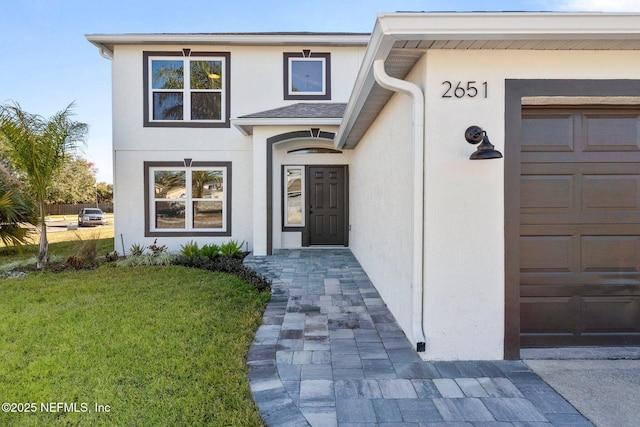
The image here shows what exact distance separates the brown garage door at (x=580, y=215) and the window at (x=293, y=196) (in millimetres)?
6631

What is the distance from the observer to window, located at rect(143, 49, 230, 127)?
8.74 meters

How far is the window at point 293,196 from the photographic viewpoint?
926 centimetres

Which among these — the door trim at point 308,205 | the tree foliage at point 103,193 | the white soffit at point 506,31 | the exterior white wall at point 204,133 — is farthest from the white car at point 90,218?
the tree foliage at point 103,193

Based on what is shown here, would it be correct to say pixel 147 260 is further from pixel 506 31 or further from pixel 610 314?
pixel 610 314

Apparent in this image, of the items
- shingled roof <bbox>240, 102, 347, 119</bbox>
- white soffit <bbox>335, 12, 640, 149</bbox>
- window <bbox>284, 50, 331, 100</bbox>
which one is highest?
window <bbox>284, 50, 331, 100</bbox>

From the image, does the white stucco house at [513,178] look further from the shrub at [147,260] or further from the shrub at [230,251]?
the shrub at [147,260]

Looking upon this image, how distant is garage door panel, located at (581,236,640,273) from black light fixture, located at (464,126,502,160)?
4.44ft

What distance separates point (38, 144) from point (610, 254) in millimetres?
9334

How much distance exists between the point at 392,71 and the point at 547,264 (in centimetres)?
237

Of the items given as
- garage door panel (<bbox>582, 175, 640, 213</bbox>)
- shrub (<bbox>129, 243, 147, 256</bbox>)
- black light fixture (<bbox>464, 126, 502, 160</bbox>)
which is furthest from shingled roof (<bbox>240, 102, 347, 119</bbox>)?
garage door panel (<bbox>582, 175, 640, 213</bbox>)

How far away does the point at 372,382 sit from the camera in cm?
265

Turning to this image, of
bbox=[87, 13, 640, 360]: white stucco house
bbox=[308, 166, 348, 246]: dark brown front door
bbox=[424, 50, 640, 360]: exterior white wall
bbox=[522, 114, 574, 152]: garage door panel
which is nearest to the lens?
bbox=[87, 13, 640, 360]: white stucco house

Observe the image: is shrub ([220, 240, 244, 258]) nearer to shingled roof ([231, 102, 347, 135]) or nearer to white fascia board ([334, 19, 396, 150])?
shingled roof ([231, 102, 347, 135])

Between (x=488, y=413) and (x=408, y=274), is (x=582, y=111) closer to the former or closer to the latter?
(x=408, y=274)
